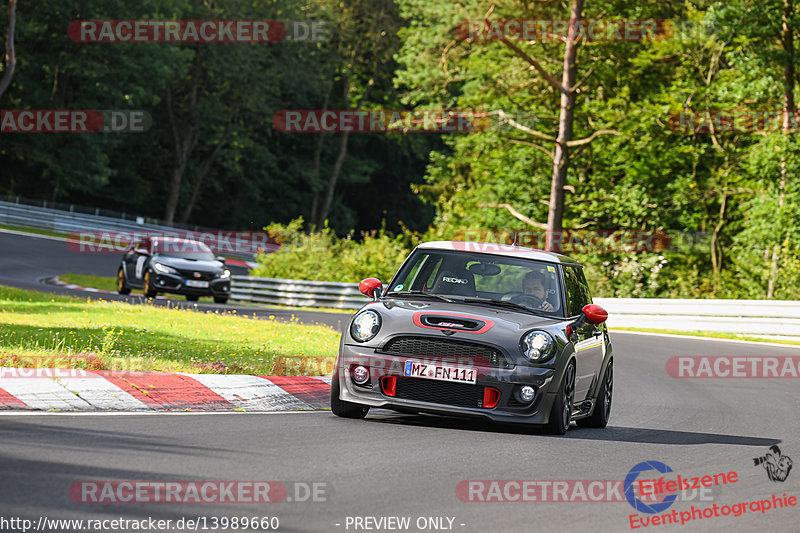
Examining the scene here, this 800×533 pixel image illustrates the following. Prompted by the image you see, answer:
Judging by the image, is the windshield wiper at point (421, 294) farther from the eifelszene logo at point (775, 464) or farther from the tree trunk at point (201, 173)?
the tree trunk at point (201, 173)

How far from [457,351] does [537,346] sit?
2.21 feet

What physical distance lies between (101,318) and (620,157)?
Result: 2726 cm

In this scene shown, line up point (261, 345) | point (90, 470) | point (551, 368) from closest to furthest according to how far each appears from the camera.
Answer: point (90, 470) < point (551, 368) < point (261, 345)

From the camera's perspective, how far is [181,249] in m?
30.1

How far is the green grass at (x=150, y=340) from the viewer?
11828 mm

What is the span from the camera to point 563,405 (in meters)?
9.95

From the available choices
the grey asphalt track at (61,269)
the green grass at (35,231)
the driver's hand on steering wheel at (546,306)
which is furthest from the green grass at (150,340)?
the green grass at (35,231)

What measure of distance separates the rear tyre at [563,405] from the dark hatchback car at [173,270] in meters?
20.0

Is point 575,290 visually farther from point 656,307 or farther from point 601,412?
point 656,307

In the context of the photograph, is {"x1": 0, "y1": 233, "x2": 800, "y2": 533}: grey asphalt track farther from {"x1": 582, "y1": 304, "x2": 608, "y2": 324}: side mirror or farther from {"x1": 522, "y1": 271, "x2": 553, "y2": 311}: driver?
{"x1": 522, "y1": 271, "x2": 553, "y2": 311}: driver

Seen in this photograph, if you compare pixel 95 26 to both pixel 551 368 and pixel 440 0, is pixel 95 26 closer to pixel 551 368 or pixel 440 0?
pixel 440 0

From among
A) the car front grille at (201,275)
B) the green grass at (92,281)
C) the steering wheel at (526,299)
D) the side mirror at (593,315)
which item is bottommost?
the green grass at (92,281)

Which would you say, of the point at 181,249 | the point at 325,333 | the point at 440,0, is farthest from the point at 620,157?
the point at 325,333

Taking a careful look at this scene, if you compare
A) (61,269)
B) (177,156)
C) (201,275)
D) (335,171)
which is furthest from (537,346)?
(335,171)
